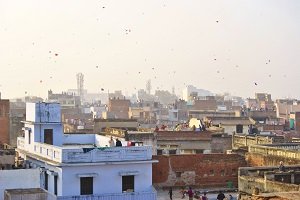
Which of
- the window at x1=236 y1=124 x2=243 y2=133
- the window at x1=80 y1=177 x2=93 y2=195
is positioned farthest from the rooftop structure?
the window at x1=236 y1=124 x2=243 y2=133

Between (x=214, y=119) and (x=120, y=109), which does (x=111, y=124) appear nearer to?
(x=214, y=119)

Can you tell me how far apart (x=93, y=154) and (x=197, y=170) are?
11.0m

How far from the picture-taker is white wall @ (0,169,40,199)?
958 inches

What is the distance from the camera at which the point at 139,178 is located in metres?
28.4

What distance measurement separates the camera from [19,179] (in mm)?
24875

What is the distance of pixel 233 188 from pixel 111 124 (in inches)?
777

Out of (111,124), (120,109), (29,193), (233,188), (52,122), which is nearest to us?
(29,193)

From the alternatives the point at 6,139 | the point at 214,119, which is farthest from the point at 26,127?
the point at 214,119

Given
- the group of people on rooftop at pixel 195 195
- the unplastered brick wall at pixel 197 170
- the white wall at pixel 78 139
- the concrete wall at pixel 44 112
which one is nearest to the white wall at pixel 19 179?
the concrete wall at pixel 44 112

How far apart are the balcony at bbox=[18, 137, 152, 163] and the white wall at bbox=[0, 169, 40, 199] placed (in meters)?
1.60

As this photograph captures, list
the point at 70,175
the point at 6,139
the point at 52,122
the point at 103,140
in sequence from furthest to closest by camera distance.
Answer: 1. the point at 6,139
2. the point at 103,140
3. the point at 52,122
4. the point at 70,175

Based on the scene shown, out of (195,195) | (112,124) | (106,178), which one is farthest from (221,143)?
(106,178)

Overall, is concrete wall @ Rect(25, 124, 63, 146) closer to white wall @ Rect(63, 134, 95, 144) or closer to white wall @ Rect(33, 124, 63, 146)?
white wall @ Rect(33, 124, 63, 146)

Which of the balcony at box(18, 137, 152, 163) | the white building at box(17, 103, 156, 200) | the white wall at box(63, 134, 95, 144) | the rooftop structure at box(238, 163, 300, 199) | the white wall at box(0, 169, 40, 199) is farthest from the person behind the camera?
the white wall at box(63, 134, 95, 144)
